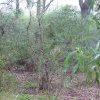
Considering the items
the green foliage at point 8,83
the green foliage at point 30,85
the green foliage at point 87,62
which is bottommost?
the green foliage at point 30,85

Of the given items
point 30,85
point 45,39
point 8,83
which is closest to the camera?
point 8,83

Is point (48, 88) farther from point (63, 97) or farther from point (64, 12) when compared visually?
point (64, 12)

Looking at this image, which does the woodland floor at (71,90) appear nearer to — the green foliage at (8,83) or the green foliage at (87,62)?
the green foliage at (8,83)

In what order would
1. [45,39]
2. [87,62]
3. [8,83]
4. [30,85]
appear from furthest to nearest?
[30,85]
[45,39]
[8,83]
[87,62]

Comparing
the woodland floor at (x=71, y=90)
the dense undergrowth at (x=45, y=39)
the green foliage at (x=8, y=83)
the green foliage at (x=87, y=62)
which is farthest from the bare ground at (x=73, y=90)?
the green foliage at (x=87, y=62)

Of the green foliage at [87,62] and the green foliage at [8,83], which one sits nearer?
the green foliage at [87,62]

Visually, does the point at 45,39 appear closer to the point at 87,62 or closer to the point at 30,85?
the point at 30,85

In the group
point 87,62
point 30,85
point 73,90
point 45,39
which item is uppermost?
point 45,39

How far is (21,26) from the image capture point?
629 cm

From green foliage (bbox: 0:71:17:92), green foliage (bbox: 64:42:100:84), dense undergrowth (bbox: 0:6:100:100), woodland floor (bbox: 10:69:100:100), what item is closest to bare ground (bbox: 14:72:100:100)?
woodland floor (bbox: 10:69:100:100)

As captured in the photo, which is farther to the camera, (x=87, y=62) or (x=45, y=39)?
(x=45, y=39)

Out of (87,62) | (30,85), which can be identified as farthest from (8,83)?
(87,62)

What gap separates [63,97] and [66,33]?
4.48ft

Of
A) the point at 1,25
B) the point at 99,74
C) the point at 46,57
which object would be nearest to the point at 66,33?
the point at 46,57
